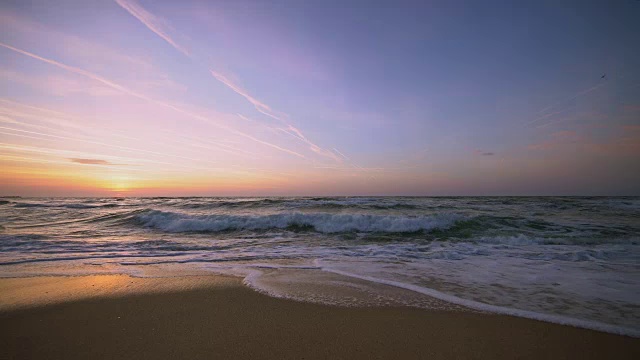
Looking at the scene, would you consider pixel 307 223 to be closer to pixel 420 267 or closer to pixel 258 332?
pixel 420 267

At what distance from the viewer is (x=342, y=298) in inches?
151

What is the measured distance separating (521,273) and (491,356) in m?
3.51

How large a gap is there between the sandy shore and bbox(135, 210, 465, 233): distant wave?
9.31 metres

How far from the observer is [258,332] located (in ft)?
9.42

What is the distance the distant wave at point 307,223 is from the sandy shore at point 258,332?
9.31 m

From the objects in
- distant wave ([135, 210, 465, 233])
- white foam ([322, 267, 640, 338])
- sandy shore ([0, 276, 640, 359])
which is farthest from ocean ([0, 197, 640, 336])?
distant wave ([135, 210, 465, 233])

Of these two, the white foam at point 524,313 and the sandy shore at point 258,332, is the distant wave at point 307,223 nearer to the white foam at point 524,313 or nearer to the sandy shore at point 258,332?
the white foam at point 524,313

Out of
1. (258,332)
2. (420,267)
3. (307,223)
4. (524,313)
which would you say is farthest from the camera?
(307,223)

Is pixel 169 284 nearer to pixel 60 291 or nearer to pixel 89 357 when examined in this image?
pixel 60 291

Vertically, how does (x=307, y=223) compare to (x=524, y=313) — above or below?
below

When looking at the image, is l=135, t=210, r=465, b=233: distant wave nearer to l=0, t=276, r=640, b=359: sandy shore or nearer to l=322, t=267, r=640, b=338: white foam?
l=322, t=267, r=640, b=338: white foam

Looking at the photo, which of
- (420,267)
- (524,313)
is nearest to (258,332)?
(524,313)

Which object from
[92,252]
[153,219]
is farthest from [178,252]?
[153,219]

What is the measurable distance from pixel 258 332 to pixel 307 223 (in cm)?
1118
